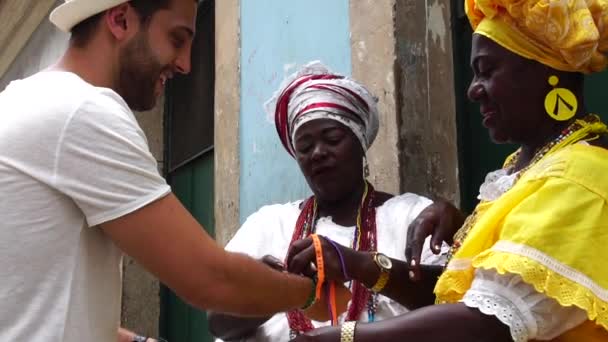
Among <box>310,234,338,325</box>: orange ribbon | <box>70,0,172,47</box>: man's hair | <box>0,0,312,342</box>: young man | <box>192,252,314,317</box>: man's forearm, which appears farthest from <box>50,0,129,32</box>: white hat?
<box>310,234,338,325</box>: orange ribbon

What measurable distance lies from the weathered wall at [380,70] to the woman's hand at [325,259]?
0.98 meters

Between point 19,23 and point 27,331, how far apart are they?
6.95 metres

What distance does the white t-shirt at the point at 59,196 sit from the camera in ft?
5.91

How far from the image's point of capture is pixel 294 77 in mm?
3098

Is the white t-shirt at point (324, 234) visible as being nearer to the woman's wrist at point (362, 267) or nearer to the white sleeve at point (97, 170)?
the woman's wrist at point (362, 267)

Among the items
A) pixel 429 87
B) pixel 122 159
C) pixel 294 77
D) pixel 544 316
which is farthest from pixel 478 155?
pixel 122 159

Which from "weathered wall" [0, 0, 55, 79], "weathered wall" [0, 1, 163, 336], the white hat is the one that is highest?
"weathered wall" [0, 0, 55, 79]

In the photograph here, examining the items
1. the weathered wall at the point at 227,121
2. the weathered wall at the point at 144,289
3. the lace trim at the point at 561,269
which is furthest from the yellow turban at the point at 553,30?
the weathered wall at the point at 144,289

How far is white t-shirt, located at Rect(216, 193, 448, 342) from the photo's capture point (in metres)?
2.53

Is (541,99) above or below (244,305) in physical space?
above

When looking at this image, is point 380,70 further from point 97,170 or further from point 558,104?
point 97,170

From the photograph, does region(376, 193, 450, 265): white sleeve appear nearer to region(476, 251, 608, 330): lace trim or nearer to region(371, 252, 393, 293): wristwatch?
region(371, 252, 393, 293): wristwatch

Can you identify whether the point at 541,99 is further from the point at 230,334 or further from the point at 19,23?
the point at 19,23

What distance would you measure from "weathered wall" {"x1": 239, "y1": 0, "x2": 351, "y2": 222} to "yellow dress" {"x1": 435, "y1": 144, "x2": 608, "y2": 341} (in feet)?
6.04
